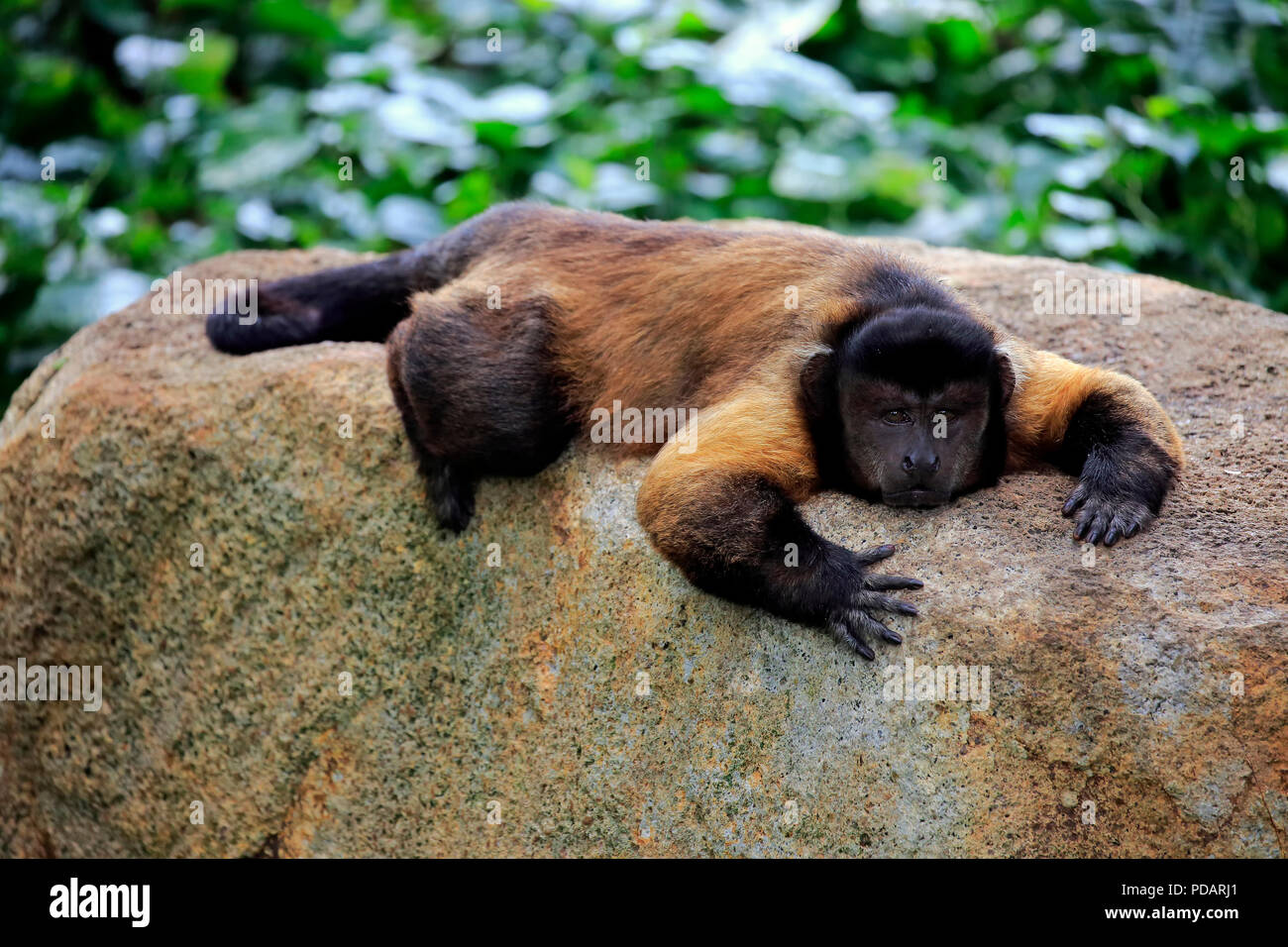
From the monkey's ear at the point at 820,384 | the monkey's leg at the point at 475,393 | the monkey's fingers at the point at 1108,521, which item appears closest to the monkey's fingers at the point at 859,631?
the monkey's fingers at the point at 1108,521

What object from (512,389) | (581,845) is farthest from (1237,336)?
(581,845)

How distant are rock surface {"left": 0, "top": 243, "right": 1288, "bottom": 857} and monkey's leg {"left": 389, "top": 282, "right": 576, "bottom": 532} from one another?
13 centimetres

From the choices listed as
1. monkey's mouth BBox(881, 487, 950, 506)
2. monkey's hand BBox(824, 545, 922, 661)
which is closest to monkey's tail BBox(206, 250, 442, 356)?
monkey's mouth BBox(881, 487, 950, 506)

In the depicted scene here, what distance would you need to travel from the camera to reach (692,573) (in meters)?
4.79

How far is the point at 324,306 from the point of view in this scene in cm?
661

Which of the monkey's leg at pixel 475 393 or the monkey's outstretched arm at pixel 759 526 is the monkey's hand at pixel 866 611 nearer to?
the monkey's outstretched arm at pixel 759 526

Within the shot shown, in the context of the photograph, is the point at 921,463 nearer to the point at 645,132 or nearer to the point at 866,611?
the point at 866,611

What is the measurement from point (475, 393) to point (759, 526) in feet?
4.98

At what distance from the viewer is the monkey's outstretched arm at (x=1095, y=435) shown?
480 cm

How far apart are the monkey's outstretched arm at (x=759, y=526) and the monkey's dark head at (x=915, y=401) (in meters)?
0.24

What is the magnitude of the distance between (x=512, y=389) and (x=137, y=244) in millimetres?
6112

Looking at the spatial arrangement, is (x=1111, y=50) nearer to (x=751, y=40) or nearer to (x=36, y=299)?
(x=751, y=40)

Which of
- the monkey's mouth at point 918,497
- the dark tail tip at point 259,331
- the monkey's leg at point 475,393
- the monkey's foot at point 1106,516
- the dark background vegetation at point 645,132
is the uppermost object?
the monkey's foot at point 1106,516

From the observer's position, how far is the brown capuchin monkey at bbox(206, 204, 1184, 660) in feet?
15.5
